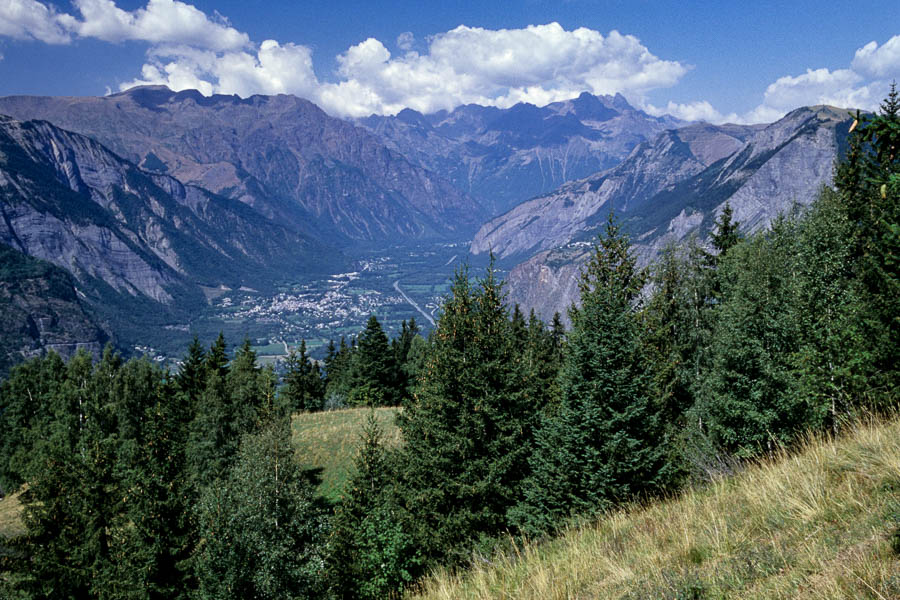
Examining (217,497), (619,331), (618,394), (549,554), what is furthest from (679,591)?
(217,497)

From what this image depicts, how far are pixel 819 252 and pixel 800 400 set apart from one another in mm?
12286

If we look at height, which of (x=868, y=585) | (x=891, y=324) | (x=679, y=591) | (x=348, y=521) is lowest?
(x=348, y=521)

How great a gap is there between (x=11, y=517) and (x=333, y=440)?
37.5m

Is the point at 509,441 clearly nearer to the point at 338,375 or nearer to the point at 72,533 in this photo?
the point at 72,533

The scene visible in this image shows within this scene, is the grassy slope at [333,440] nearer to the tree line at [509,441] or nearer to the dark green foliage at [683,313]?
the tree line at [509,441]

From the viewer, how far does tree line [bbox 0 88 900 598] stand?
1714cm

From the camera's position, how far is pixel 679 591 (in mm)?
4949

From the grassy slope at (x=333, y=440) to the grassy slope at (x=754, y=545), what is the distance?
3053cm

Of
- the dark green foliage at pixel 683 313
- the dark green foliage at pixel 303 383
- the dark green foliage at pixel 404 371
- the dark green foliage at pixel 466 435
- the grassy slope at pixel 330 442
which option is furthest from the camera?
the dark green foliage at pixel 303 383

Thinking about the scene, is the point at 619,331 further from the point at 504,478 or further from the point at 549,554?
the point at 549,554

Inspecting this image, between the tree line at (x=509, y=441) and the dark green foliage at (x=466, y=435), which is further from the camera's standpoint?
the dark green foliage at (x=466, y=435)

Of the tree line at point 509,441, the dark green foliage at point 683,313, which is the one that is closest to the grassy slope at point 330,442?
the tree line at point 509,441

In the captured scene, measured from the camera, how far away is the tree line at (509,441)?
17141mm

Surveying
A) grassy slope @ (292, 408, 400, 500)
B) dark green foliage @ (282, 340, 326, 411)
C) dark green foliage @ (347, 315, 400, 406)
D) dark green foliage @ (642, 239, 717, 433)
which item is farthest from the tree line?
dark green foliage @ (282, 340, 326, 411)
